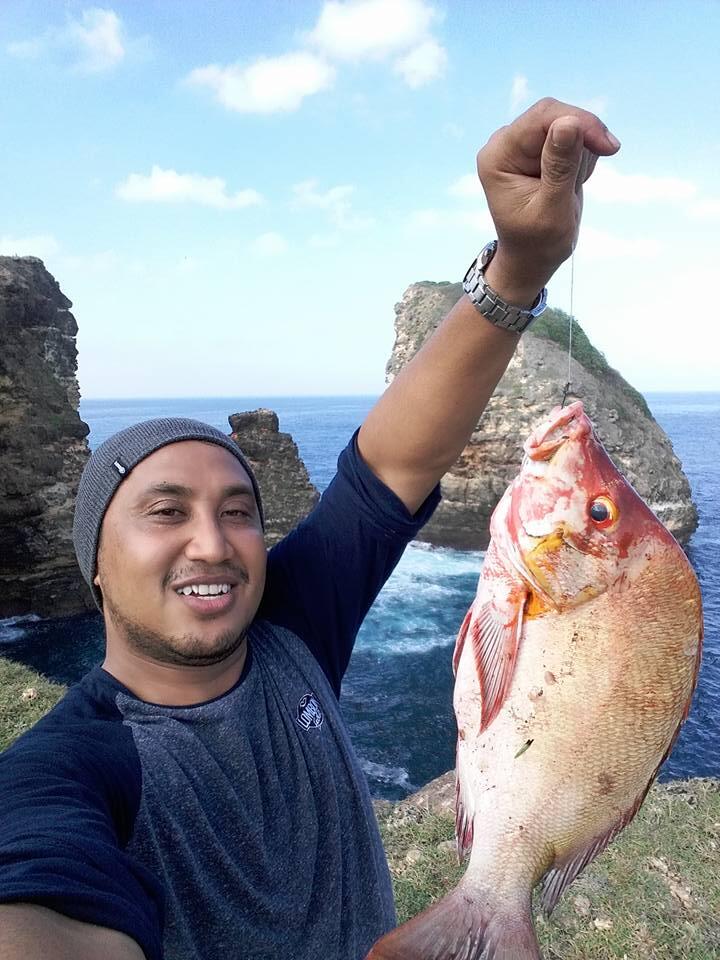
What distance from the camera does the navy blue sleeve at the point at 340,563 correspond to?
235 cm

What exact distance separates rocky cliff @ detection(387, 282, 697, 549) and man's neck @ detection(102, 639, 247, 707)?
27.1 metres

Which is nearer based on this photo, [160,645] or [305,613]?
[160,645]

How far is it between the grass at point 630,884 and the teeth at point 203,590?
436 centimetres

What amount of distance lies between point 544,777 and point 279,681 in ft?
2.77

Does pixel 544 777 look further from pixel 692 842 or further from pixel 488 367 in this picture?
pixel 692 842

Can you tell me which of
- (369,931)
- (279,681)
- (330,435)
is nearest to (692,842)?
(369,931)

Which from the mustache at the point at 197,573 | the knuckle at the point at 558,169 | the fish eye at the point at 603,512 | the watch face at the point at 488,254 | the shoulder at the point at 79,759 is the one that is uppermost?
the knuckle at the point at 558,169

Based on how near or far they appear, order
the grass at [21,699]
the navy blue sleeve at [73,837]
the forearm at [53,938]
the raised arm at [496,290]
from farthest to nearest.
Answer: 1. the grass at [21,699]
2. the raised arm at [496,290]
3. the navy blue sleeve at [73,837]
4. the forearm at [53,938]

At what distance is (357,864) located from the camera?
2066 millimetres

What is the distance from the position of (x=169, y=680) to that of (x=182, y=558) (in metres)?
0.38

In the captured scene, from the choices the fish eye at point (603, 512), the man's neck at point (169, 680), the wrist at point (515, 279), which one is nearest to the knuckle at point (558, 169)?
the wrist at point (515, 279)

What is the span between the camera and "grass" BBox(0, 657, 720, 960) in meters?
5.05

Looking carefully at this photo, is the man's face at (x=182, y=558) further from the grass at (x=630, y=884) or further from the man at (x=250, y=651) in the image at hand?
the grass at (x=630, y=884)

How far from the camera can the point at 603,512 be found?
1958 millimetres
